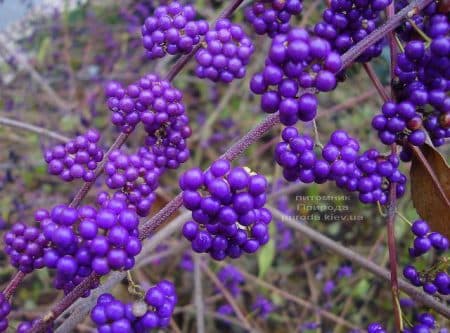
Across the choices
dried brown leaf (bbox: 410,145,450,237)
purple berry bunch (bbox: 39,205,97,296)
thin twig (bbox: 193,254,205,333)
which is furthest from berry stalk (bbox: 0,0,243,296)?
thin twig (bbox: 193,254,205,333)

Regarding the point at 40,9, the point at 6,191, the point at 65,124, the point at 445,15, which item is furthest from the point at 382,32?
the point at 40,9

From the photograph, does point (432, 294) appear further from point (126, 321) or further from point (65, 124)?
point (65, 124)

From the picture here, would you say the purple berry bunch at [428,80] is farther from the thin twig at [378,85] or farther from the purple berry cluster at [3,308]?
the purple berry cluster at [3,308]


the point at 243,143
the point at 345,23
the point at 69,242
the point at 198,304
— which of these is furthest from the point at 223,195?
the point at 198,304

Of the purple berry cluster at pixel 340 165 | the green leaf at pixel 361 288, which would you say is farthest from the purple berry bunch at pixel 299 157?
the green leaf at pixel 361 288

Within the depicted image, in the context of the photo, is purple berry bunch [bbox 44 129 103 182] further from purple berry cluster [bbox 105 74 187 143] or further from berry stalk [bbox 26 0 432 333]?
berry stalk [bbox 26 0 432 333]

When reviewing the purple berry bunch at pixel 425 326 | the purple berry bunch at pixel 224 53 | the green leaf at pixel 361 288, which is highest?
the purple berry bunch at pixel 224 53
